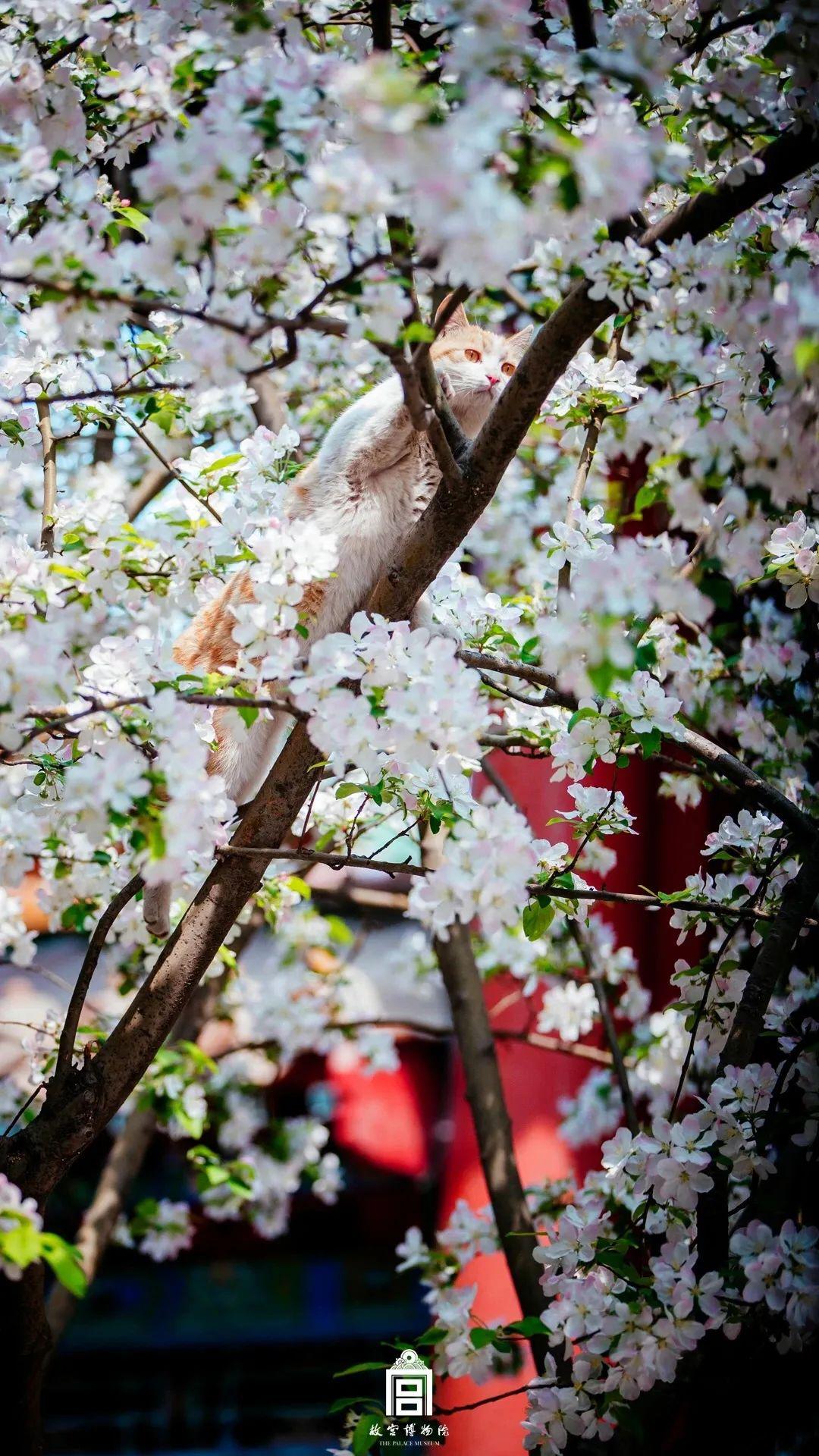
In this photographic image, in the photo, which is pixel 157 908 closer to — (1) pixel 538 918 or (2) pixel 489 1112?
(1) pixel 538 918

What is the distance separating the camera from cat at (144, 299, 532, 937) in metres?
2.03

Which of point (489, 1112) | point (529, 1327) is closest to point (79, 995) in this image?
point (529, 1327)

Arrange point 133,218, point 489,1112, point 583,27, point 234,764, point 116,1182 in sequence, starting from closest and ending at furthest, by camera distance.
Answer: point 583,27, point 133,218, point 234,764, point 489,1112, point 116,1182

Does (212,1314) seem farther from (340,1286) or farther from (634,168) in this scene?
(634,168)

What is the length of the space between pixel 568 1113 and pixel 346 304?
2.76 m

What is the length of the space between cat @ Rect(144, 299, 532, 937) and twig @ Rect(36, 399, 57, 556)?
311mm

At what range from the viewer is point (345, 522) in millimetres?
2041

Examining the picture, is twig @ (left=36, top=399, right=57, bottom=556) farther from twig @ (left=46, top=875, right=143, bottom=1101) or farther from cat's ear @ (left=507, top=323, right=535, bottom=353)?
cat's ear @ (left=507, top=323, right=535, bottom=353)

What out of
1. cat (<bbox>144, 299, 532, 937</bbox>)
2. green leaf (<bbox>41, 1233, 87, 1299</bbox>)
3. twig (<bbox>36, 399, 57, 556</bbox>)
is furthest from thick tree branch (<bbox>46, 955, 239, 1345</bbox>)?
green leaf (<bbox>41, 1233, 87, 1299</bbox>)

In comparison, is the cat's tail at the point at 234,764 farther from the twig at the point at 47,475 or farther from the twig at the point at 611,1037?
the twig at the point at 611,1037

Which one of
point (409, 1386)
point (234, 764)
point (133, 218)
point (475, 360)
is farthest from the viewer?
point (475, 360)

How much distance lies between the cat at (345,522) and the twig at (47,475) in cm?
31

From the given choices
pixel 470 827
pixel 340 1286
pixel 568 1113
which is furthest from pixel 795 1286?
pixel 340 1286

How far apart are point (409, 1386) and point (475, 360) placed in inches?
80.6
